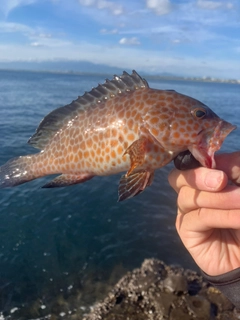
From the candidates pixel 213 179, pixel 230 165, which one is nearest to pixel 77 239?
pixel 230 165

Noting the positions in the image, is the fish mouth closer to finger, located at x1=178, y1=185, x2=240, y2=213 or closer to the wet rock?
finger, located at x1=178, y1=185, x2=240, y2=213

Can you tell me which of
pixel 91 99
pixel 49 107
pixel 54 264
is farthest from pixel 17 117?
pixel 91 99

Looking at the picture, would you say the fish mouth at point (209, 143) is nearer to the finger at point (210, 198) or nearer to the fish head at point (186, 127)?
the fish head at point (186, 127)

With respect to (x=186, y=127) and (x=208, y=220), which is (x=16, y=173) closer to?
(x=186, y=127)

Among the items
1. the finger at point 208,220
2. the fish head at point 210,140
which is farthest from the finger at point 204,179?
the finger at point 208,220

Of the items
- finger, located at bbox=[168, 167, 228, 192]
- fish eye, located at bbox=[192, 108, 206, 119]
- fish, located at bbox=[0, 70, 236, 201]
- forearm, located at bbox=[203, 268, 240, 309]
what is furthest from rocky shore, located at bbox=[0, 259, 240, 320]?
fish eye, located at bbox=[192, 108, 206, 119]

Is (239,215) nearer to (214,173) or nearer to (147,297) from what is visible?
(214,173)
